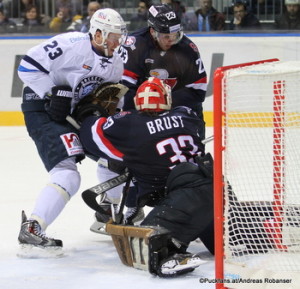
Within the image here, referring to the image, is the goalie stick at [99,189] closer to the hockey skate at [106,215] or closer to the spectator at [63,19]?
the hockey skate at [106,215]

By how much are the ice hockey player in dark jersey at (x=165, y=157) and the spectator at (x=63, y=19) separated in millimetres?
4703

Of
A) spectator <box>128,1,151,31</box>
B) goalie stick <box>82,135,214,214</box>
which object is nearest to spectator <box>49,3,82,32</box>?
spectator <box>128,1,151,31</box>

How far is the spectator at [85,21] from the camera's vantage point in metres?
8.15

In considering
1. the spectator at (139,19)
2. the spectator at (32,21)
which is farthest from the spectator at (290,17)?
the spectator at (32,21)

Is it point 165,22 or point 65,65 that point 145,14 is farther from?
point 65,65

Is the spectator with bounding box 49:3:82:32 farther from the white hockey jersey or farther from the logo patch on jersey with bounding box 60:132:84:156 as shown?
the logo patch on jersey with bounding box 60:132:84:156

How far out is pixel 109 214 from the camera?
4105mm

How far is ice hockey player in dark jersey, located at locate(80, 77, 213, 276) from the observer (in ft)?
11.2

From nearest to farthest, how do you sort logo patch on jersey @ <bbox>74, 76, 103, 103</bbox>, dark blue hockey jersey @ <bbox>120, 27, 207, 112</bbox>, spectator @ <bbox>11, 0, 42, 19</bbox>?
logo patch on jersey @ <bbox>74, 76, 103, 103</bbox> → dark blue hockey jersey @ <bbox>120, 27, 207, 112</bbox> → spectator @ <bbox>11, 0, 42, 19</bbox>

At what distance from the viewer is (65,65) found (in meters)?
3.88

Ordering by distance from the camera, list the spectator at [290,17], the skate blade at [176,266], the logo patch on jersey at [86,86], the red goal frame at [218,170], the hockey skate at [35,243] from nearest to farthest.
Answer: the red goal frame at [218,170]
the skate blade at [176,266]
the hockey skate at [35,243]
the logo patch on jersey at [86,86]
the spectator at [290,17]

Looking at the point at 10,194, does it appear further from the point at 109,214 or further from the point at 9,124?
the point at 9,124

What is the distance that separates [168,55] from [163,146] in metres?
1.17

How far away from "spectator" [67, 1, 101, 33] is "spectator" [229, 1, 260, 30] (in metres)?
1.30
